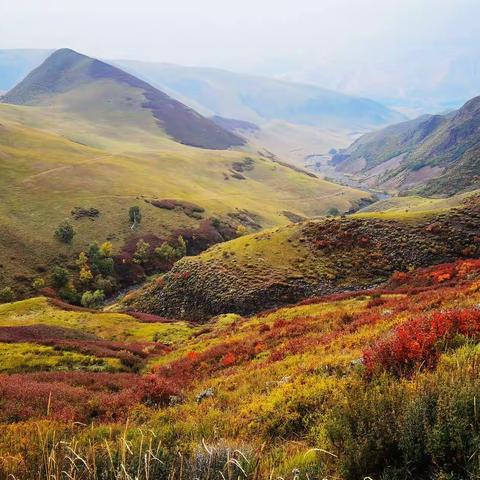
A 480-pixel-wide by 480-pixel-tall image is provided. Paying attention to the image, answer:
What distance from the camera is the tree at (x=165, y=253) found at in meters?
114

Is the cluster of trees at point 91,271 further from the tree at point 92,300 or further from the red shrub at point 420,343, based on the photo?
the red shrub at point 420,343

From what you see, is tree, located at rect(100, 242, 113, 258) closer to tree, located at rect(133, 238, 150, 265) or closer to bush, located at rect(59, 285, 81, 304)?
tree, located at rect(133, 238, 150, 265)

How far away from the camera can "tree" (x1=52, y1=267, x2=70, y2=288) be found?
308 ft

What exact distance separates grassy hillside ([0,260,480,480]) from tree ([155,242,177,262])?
81.3 m

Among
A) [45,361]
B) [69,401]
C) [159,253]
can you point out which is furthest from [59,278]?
[69,401]

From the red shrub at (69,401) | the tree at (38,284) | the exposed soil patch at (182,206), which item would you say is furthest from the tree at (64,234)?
the red shrub at (69,401)

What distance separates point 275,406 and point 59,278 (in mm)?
89894

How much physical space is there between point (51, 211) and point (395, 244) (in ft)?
312

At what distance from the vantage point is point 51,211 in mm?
125562

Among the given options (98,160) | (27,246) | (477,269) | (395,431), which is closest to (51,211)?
(27,246)

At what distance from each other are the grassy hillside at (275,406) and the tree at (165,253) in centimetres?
8127

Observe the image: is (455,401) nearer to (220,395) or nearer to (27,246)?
(220,395)

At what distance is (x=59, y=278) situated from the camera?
94062mm

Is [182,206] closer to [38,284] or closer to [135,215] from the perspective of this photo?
[135,215]
